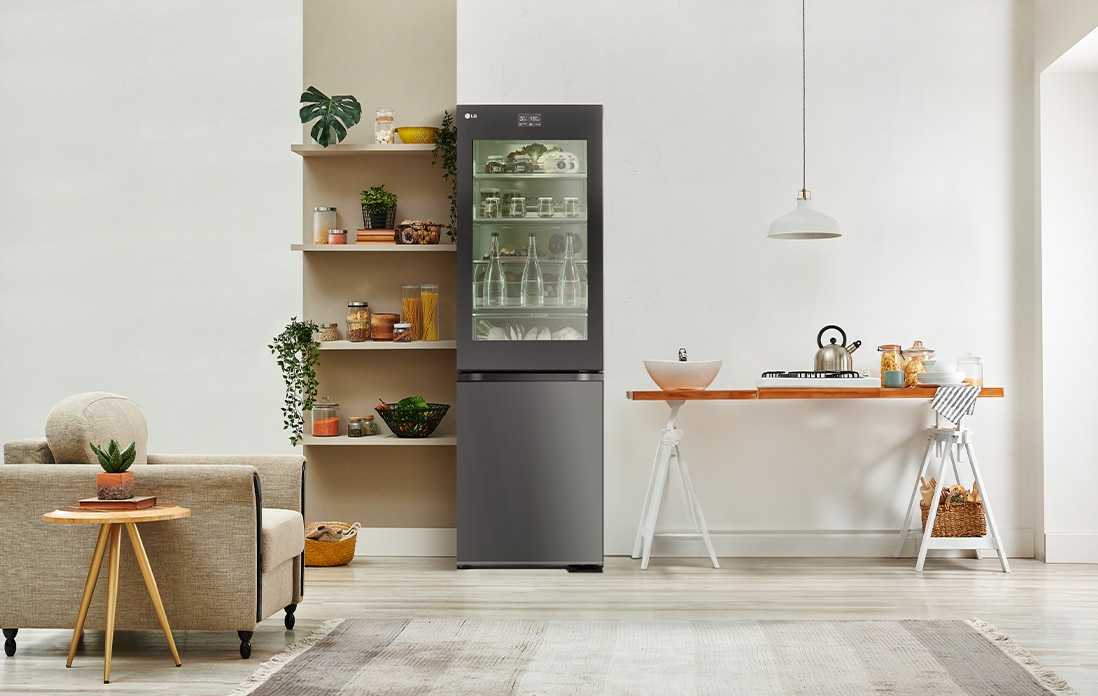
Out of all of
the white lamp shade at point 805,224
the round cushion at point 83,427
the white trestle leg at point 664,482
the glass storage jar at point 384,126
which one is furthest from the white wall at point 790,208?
the round cushion at point 83,427

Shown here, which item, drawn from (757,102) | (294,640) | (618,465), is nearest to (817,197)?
(757,102)

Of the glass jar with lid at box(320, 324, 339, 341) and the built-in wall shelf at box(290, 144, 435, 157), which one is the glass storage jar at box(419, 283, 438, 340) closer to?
the glass jar with lid at box(320, 324, 339, 341)

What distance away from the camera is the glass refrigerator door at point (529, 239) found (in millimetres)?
4961

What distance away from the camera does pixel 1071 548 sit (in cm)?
A: 496

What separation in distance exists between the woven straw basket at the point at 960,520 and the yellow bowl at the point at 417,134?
3138mm

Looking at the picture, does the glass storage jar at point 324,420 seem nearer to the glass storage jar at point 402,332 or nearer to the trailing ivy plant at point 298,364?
the trailing ivy plant at point 298,364

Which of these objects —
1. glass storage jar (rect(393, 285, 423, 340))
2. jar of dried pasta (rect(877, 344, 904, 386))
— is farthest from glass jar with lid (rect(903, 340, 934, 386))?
glass storage jar (rect(393, 285, 423, 340))

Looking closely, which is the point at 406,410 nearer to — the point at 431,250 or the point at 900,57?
the point at 431,250

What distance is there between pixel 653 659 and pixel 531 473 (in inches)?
67.7

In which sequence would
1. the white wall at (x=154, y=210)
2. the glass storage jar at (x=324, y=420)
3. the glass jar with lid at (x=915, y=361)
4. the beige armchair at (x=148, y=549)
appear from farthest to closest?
the white wall at (x=154, y=210)
the glass storage jar at (x=324, y=420)
the glass jar with lid at (x=915, y=361)
the beige armchair at (x=148, y=549)

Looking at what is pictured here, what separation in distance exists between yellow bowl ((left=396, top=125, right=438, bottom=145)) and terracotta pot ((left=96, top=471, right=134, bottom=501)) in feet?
8.67

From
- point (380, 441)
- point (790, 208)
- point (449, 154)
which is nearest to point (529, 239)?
point (449, 154)

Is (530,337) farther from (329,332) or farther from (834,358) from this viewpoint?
(834,358)

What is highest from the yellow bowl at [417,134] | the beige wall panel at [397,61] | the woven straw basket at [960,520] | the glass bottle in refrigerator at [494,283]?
the beige wall panel at [397,61]
